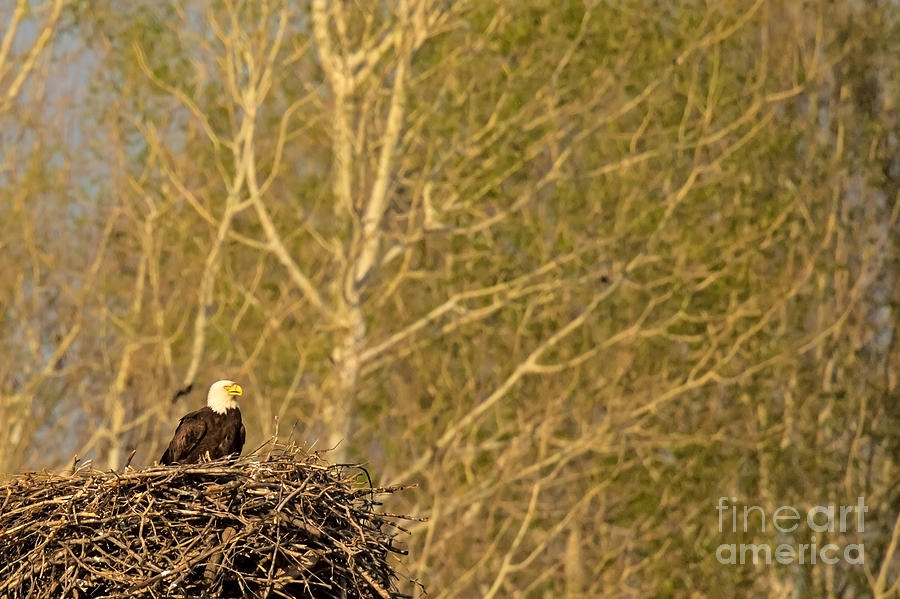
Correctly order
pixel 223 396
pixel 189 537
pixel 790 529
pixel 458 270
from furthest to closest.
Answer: pixel 790 529 → pixel 458 270 → pixel 223 396 → pixel 189 537

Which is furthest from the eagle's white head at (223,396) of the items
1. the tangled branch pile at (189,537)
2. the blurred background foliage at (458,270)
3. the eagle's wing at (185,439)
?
the blurred background foliage at (458,270)

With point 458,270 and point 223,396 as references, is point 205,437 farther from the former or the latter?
point 458,270

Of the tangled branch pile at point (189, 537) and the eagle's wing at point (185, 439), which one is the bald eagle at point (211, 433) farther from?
the tangled branch pile at point (189, 537)

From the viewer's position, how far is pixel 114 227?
23422 millimetres

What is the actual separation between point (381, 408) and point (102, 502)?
14.4 m

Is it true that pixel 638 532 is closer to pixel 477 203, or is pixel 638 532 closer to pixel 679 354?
pixel 679 354

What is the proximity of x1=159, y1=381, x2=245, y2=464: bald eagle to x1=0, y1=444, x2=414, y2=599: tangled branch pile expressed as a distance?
1.64 m

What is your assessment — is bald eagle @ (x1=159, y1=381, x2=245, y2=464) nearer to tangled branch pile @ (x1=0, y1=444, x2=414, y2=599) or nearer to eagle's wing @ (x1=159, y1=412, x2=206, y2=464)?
eagle's wing @ (x1=159, y1=412, x2=206, y2=464)

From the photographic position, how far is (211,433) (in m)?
11.9

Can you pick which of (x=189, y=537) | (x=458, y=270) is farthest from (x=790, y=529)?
(x=189, y=537)

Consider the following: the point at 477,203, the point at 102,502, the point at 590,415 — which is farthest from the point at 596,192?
the point at 102,502

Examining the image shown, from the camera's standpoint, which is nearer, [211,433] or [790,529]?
[211,433]

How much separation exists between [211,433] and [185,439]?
15cm

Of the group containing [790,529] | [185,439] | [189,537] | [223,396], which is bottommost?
[189,537]
